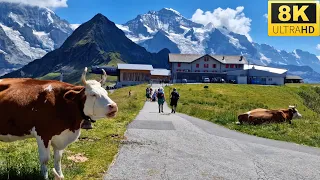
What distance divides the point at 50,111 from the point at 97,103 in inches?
43.1

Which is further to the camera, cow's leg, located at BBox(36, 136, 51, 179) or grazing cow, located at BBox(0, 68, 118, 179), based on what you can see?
grazing cow, located at BBox(0, 68, 118, 179)

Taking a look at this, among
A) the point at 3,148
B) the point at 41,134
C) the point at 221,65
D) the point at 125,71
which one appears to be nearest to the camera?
the point at 41,134

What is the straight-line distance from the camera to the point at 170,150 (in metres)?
14.3

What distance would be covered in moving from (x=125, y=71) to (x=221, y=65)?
36209 mm

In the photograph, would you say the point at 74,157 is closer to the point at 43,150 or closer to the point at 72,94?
the point at 43,150

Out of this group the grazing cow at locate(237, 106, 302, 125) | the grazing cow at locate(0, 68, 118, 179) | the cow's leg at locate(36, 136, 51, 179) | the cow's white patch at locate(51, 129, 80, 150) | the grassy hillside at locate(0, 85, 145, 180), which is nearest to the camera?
the cow's leg at locate(36, 136, 51, 179)

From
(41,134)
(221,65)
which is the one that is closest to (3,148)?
(41,134)

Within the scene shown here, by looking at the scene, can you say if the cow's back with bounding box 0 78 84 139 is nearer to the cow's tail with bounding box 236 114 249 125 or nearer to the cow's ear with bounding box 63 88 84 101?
the cow's ear with bounding box 63 88 84 101

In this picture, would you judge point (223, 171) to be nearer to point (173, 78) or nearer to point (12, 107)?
point (12, 107)

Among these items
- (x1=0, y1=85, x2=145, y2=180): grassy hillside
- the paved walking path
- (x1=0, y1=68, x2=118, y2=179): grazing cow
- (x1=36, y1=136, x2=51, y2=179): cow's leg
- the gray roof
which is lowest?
the paved walking path

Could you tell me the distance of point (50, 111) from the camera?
860 centimetres

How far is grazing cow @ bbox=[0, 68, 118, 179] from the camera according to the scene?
8.46m

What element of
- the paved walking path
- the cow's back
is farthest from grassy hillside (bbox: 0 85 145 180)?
the cow's back

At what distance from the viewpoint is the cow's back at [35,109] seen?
8516 millimetres
